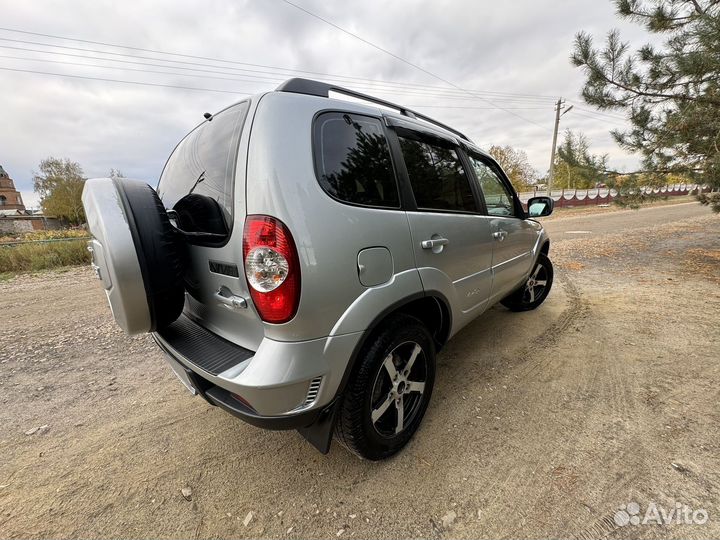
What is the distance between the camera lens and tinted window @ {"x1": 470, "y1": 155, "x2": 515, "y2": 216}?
2.71m

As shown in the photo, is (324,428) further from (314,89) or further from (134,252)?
(314,89)

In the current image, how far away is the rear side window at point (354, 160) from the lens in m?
1.50

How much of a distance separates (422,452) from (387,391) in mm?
451

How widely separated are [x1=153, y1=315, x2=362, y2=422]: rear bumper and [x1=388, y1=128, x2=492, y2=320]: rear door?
741 mm

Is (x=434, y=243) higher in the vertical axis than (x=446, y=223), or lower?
lower

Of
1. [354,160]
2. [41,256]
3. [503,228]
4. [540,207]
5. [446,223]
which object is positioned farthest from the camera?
[41,256]

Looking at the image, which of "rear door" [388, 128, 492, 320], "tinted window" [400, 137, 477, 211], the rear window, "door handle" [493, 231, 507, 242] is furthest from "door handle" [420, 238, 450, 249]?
the rear window

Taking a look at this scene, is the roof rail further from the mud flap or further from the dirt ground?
the dirt ground

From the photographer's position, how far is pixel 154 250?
4.93ft

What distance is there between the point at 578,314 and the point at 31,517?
4.81m

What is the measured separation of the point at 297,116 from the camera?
146cm

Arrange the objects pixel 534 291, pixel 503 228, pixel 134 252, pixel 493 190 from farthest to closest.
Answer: pixel 534 291 < pixel 493 190 < pixel 503 228 < pixel 134 252

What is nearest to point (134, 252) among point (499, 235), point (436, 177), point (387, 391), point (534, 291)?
point (387, 391)

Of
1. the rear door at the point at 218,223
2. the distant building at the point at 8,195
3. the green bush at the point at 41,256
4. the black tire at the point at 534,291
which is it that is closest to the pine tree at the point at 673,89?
the black tire at the point at 534,291
